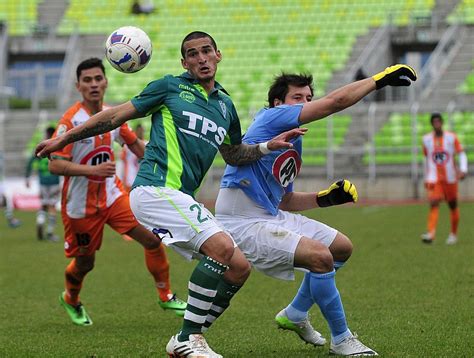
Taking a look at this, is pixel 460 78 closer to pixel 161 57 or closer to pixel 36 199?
pixel 161 57

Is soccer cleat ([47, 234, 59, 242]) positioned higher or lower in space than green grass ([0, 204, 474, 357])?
lower

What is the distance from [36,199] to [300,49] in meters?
11.3

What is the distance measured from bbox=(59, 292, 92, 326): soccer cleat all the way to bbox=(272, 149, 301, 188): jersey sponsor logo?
2873 mm

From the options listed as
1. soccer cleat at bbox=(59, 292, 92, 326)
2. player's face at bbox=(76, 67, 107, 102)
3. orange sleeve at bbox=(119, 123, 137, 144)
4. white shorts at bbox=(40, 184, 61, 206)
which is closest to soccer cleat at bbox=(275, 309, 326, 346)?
soccer cleat at bbox=(59, 292, 92, 326)

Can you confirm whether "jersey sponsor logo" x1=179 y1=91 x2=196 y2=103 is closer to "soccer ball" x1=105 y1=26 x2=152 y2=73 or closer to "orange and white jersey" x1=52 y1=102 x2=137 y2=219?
"soccer ball" x1=105 y1=26 x2=152 y2=73

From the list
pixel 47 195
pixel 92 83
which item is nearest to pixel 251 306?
pixel 92 83

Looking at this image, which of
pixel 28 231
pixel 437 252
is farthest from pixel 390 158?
pixel 437 252

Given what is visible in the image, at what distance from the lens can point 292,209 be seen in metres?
7.86

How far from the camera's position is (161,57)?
120ft

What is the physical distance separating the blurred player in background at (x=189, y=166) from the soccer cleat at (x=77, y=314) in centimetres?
270

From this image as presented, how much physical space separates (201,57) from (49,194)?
1395 cm

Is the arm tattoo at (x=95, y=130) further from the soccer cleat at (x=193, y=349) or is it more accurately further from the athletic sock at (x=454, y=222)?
the athletic sock at (x=454, y=222)

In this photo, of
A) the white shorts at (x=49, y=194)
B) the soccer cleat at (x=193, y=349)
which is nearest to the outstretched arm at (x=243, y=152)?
the soccer cleat at (x=193, y=349)

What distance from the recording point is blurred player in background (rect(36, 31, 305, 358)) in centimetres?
653
